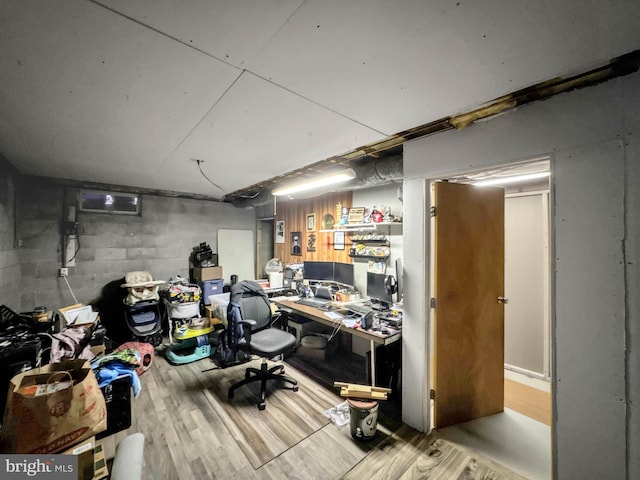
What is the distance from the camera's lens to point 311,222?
443 cm

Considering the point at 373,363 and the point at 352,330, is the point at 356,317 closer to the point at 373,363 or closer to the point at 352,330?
the point at 352,330

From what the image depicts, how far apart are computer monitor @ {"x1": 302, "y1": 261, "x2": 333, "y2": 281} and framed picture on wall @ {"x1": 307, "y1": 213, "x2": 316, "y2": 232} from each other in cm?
80

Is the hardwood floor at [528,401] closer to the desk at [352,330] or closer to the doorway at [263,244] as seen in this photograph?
the desk at [352,330]

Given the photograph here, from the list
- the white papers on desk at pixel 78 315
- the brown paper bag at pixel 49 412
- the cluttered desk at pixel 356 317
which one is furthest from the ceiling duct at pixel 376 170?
the white papers on desk at pixel 78 315

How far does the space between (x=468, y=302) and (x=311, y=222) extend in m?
2.76

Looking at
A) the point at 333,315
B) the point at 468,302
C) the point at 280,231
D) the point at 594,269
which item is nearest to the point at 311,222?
the point at 280,231

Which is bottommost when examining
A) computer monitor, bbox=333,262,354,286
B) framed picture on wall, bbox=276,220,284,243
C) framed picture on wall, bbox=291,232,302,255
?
computer monitor, bbox=333,262,354,286

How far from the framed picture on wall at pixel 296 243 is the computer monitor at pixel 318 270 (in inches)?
33.3

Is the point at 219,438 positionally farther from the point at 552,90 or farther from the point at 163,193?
the point at 163,193

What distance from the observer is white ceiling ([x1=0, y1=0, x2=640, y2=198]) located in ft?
3.17

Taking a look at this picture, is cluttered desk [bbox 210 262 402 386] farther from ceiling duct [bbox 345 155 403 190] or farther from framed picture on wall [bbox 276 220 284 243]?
framed picture on wall [bbox 276 220 284 243]

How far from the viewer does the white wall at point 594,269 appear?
1.31m

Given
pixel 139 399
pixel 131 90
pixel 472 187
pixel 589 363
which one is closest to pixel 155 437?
pixel 139 399

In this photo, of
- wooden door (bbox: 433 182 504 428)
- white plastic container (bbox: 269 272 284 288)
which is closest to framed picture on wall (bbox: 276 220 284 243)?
white plastic container (bbox: 269 272 284 288)
